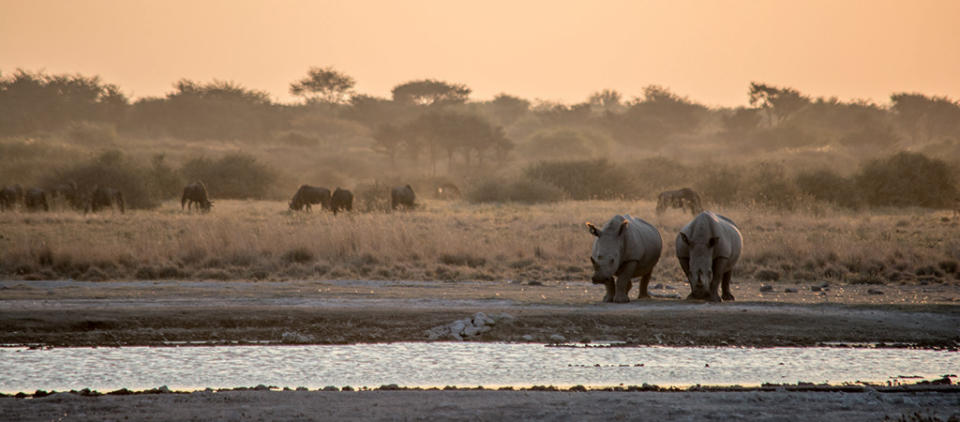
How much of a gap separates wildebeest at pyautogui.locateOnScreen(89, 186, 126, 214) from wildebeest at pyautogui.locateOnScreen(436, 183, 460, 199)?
17.7m

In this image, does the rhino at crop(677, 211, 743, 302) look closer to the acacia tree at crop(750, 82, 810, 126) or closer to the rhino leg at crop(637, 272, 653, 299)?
the rhino leg at crop(637, 272, 653, 299)

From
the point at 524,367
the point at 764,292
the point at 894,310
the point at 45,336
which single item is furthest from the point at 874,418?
the point at 764,292

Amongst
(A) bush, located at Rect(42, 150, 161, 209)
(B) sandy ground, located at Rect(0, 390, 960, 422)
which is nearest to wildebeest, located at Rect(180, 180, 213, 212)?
(A) bush, located at Rect(42, 150, 161, 209)

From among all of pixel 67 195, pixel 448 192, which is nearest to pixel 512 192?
pixel 448 192

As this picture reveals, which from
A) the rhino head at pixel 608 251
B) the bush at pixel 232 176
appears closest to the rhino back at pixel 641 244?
the rhino head at pixel 608 251

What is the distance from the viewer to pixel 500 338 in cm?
1138

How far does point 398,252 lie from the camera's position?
20.1m

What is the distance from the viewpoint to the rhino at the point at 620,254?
13.8 meters

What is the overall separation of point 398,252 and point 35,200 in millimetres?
15722

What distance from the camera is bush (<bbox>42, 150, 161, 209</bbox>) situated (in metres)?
38.0

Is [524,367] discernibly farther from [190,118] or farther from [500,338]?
[190,118]

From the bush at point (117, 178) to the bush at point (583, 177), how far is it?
17.0 metres

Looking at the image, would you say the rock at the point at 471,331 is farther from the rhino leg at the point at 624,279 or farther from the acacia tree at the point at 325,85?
the acacia tree at the point at 325,85

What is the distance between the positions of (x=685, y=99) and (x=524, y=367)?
8728 cm
